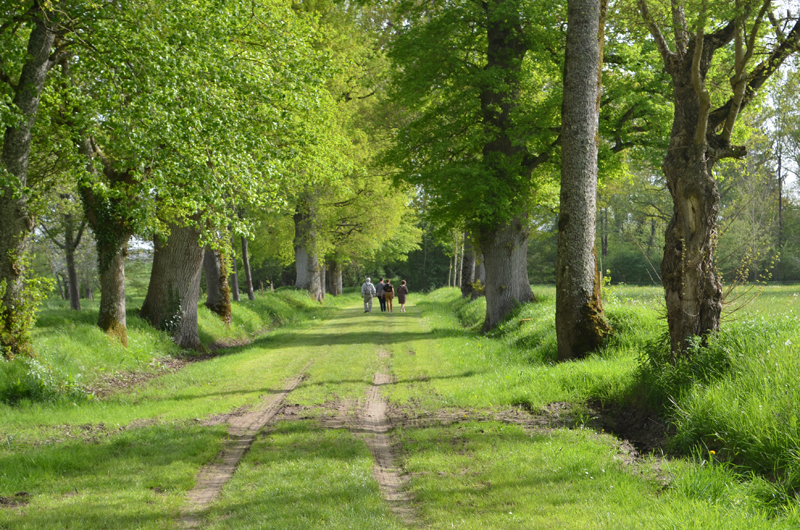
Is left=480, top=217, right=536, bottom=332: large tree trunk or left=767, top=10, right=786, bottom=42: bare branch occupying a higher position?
left=767, top=10, right=786, bottom=42: bare branch

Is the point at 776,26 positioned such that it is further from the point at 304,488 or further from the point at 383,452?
the point at 304,488

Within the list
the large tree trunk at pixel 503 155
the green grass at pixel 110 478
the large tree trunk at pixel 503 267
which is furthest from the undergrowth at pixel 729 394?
the large tree trunk at pixel 503 267

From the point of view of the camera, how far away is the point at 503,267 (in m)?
17.4

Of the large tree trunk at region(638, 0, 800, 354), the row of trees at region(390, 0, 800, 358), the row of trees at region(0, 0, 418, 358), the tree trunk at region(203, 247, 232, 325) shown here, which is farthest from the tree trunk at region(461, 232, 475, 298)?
the large tree trunk at region(638, 0, 800, 354)

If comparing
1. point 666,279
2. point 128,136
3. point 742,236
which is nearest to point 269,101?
point 128,136

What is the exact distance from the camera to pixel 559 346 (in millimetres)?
10156

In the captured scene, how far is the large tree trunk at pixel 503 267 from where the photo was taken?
1730 centimetres

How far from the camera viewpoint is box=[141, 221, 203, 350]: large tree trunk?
15.1 m

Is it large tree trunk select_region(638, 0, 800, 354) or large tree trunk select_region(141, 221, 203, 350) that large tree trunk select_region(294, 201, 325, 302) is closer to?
large tree trunk select_region(141, 221, 203, 350)

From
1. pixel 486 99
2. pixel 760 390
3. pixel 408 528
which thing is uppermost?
pixel 486 99

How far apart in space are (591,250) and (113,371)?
994cm

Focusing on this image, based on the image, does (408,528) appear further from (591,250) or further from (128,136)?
(128,136)

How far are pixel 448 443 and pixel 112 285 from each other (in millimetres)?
9724

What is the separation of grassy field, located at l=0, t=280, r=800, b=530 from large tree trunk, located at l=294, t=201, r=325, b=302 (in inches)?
715
